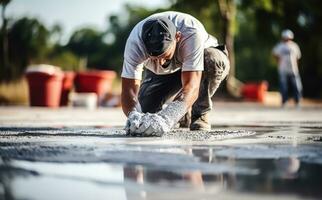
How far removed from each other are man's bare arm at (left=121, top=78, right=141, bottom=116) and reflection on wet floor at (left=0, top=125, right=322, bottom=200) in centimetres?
67

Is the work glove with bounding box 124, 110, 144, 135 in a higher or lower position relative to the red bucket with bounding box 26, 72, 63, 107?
higher

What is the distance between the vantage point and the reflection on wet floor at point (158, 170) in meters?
1.89

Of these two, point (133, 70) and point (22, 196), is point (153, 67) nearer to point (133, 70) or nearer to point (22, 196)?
point (133, 70)

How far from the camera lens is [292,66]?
475 inches

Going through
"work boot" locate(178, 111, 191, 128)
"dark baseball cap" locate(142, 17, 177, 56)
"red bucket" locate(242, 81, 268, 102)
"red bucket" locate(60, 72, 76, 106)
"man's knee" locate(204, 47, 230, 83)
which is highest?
"dark baseball cap" locate(142, 17, 177, 56)

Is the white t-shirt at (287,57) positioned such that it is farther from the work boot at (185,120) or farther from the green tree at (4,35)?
the green tree at (4,35)

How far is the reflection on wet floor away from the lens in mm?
1888

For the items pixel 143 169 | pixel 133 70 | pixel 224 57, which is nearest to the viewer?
Result: pixel 143 169

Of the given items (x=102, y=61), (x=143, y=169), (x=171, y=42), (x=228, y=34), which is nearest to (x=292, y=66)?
(x=228, y=34)

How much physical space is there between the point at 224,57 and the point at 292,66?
766cm

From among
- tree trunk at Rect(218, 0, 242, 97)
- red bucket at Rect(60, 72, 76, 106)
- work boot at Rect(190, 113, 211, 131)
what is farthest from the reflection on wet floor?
tree trunk at Rect(218, 0, 242, 97)

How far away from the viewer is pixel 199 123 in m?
4.70

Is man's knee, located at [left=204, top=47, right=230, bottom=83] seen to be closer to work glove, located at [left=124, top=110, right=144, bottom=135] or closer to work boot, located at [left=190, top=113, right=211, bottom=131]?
work boot, located at [left=190, top=113, right=211, bottom=131]

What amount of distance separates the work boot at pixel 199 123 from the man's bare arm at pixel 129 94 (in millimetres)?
748
